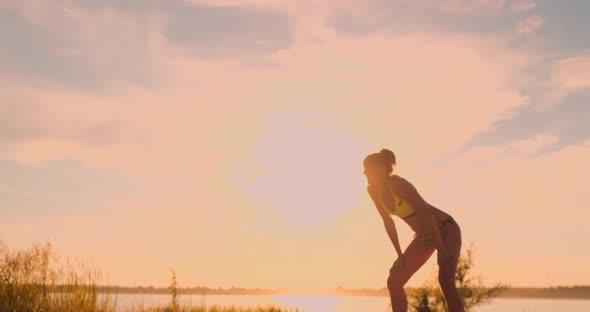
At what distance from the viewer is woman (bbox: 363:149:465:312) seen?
666cm

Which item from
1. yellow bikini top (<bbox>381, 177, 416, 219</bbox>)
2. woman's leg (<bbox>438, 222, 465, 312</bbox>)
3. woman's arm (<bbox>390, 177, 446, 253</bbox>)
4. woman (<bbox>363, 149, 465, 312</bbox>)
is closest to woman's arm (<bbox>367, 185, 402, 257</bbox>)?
woman (<bbox>363, 149, 465, 312</bbox>)

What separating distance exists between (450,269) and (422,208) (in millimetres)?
754

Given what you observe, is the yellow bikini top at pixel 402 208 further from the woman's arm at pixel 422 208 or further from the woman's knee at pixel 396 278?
the woman's knee at pixel 396 278

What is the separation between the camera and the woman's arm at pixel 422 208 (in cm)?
666

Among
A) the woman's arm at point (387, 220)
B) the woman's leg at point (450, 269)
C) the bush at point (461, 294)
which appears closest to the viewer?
the woman's leg at point (450, 269)

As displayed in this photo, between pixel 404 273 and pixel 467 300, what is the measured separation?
82.2 feet

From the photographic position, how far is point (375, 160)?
6973 mm

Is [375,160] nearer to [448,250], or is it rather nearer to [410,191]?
[410,191]

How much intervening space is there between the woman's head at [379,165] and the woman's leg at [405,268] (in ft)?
2.81

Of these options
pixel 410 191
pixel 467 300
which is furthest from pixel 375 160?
pixel 467 300

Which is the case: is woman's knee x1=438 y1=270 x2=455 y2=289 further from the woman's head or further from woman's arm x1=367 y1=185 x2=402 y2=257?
the woman's head

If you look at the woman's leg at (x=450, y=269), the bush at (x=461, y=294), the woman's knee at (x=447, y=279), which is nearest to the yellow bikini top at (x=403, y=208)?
the woman's leg at (x=450, y=269)

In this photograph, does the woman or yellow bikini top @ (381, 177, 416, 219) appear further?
yellow bikini top @ (381, 177, 416, 219)

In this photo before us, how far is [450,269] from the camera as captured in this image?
6641mm
